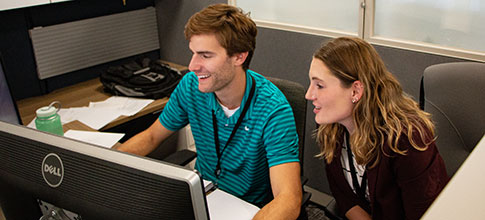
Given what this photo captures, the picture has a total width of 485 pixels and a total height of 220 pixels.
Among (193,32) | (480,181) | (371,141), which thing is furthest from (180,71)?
(480,181)

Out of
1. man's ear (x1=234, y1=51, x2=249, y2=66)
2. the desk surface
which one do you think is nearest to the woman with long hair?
man's ear (x1=234, y1=51, x2=249, y2=66)

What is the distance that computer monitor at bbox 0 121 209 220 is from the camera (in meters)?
0.77

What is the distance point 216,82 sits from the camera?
1.62 meters

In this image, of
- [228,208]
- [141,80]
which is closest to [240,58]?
[228,208]

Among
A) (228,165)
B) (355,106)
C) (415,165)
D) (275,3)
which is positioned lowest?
(228,165)

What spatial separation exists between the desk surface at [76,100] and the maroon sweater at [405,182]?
117cm

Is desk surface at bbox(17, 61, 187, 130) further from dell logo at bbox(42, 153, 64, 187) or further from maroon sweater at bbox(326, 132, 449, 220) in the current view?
dell logo at bbox(42, 153, 64, 187)

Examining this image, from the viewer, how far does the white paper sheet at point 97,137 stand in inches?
70.2

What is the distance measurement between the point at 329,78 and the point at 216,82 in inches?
15.9

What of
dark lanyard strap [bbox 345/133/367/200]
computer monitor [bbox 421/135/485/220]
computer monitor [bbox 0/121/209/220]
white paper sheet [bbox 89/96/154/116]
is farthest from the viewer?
white paper sheet [bbox 89/96/154/116]

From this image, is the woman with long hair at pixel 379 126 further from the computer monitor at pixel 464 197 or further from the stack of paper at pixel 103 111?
the stack of paper at pixel 103 111

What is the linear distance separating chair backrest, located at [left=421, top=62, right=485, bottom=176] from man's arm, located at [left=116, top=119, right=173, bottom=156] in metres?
1.02

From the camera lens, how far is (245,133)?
1.64m

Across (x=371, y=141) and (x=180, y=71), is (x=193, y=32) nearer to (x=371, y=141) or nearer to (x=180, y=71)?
(x=371, y=141)
